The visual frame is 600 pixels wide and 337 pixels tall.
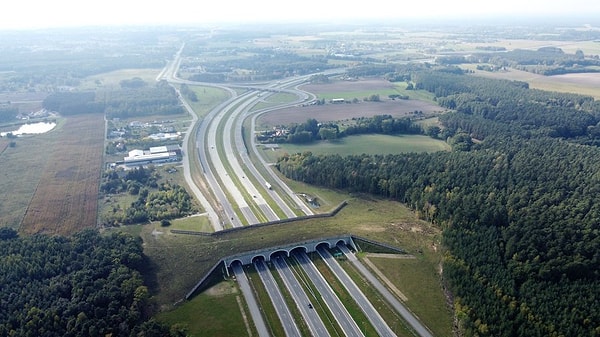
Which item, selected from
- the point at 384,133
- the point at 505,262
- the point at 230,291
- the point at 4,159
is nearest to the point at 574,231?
the point at 505,262

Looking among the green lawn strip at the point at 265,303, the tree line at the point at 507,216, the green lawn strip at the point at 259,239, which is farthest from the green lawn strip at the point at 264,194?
the green lawn strip at the point at 265,303

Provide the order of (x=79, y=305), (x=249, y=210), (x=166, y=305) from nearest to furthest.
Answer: (x=79, y=305) < (x=166, y=305) < (x=249, y=210)

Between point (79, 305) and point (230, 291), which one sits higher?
point (79, 305)

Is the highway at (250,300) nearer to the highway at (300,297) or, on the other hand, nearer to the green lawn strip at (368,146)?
the highway at (300,297)

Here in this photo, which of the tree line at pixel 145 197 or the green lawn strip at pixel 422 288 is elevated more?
the tree line at pixel 145 197

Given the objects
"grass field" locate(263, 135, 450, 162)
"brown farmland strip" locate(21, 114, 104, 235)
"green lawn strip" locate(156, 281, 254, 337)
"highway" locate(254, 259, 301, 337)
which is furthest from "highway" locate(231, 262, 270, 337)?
"grass field" locate(263, 135, 450, 162)

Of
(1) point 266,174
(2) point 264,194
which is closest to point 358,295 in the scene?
(2) point 264,194

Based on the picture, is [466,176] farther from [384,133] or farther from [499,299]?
[384,133]
